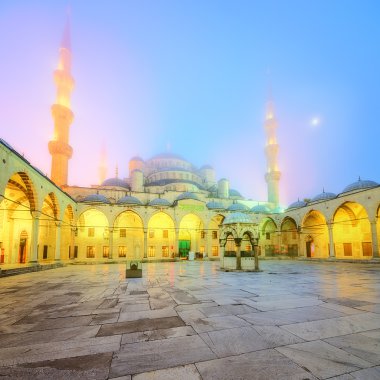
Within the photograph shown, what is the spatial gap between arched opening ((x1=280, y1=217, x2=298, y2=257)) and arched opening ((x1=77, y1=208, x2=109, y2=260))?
23.9m

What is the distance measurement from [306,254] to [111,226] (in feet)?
82.8

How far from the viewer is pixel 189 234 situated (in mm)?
34500

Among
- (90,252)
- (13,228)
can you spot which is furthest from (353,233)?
(13,228)

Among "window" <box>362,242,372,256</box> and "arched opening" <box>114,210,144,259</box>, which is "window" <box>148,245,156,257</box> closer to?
"arched opening" <box>114,210,144,259</box>

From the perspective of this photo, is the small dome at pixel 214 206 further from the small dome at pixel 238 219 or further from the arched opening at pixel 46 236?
the arched opening at pixel 46 236

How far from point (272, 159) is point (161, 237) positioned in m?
23.5

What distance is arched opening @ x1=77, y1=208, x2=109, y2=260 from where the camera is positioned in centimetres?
2872

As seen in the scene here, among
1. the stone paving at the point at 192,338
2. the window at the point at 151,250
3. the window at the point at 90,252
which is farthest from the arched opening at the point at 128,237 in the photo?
the stone paving at the point at 192,338

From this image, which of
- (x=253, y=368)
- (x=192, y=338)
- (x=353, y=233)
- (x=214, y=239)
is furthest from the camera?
(x=214, y=239)

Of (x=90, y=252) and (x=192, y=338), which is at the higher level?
(x=192, y=338)

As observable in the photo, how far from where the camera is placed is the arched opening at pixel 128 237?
30.4 meters

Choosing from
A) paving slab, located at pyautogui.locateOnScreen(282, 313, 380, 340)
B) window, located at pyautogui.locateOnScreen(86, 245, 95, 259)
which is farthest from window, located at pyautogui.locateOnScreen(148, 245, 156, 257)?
paving slab, located at pyautogui.locateOnScreen(282, 313, 380, 340)

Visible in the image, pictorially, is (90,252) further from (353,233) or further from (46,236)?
(353,233)

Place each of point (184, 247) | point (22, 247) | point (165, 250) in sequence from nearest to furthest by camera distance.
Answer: point (22, 247)
point (165, 250)
point (184, 247)
